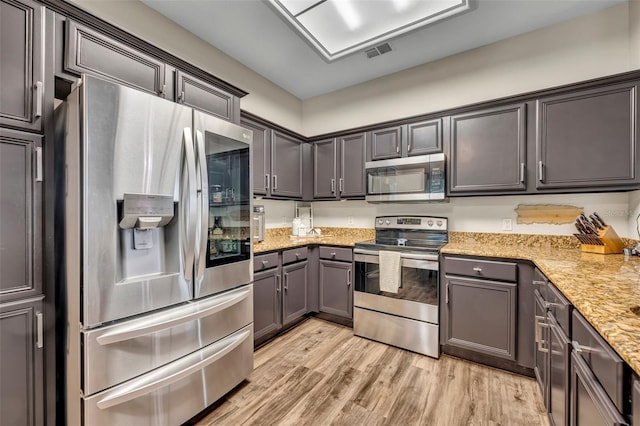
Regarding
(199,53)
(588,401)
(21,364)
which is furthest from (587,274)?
(199,53)

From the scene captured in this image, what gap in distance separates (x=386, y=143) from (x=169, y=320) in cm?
254

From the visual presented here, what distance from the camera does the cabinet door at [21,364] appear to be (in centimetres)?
119

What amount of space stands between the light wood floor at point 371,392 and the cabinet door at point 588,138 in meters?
1.61

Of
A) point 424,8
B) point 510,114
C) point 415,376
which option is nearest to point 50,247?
point 415,376

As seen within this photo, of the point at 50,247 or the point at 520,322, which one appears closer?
the point at 50,247

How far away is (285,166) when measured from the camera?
321 cm

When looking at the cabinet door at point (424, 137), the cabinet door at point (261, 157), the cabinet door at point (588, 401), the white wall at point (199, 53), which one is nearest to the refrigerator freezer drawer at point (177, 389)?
the cabinet door at point (261, 157)

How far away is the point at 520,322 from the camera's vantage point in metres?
2.04

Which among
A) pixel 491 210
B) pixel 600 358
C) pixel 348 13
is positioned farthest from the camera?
pixel 491 210

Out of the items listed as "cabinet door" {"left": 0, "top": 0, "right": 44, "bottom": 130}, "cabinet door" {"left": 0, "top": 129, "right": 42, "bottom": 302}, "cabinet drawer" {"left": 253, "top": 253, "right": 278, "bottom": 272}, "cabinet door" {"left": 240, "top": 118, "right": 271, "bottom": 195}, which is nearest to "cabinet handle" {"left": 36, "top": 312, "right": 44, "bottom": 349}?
"cabinet door" {"left": 0, "top": 129, "right": 42, "bottom": 302}

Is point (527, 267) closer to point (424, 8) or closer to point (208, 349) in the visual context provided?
point (424, 8)

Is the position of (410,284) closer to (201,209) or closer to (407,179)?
(407,179)

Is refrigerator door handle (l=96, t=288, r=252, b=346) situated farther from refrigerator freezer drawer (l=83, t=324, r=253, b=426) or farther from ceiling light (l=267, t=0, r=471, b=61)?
ceiling light (l=267, t=0, r=471, b=61)

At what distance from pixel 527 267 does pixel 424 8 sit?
2029 mm
